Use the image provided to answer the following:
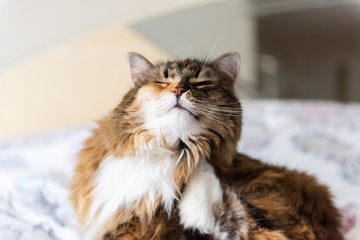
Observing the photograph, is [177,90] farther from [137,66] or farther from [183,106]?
[137,66]

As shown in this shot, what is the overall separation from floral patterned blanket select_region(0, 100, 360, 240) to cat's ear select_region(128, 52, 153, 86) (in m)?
0.23

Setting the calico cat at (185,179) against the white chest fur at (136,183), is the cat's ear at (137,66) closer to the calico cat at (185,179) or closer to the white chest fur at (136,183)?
the calico cat at (185,179)

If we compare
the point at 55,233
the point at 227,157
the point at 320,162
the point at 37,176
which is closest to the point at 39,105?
the point at 37,176

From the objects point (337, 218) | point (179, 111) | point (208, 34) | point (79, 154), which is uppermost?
point (208, 34)

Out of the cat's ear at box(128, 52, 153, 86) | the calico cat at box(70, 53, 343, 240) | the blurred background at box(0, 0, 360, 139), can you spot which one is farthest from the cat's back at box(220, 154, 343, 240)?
the blurred background at box(0, 0, 360, 139)

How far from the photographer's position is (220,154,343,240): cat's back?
2.22ft

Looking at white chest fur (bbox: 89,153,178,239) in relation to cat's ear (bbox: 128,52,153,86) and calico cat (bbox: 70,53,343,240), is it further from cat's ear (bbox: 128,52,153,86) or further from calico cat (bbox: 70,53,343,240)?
cat's ear (bbox: 128,52,153,86)

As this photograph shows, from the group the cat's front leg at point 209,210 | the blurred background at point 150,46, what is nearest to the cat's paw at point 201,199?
the cat's front leg at point 209,210

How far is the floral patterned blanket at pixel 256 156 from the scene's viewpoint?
2.94ft

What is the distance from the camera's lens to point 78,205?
2.48ft

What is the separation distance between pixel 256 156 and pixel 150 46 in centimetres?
138

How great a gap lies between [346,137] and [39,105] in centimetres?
174

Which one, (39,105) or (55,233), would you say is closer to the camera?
(55,233)

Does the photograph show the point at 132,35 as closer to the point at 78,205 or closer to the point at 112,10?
the point at 112,10
